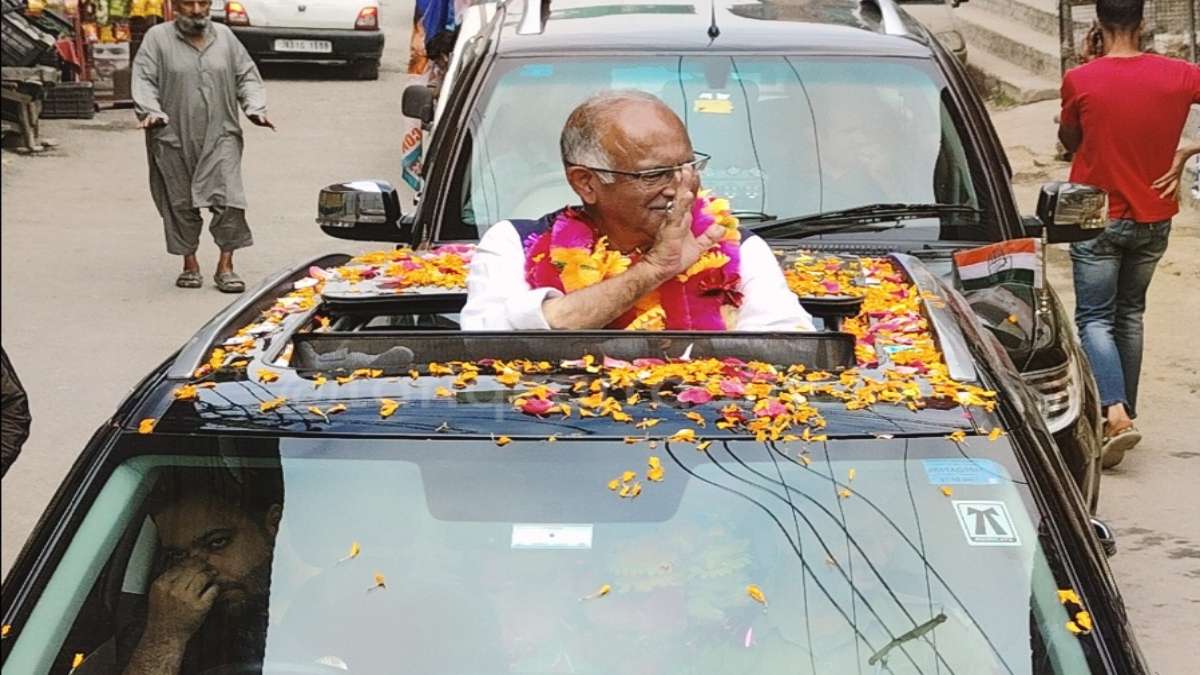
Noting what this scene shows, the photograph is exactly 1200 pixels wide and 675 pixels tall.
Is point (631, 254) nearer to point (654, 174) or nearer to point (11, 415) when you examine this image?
point (654, 174)

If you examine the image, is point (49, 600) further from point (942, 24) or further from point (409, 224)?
point (942, 24)

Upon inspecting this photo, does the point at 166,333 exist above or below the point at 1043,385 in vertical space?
below

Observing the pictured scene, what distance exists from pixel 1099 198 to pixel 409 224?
2.31 m

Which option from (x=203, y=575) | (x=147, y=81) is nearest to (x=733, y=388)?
(x=203, y=575)

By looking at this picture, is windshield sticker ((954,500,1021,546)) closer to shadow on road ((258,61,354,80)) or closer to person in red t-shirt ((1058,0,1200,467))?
person in red t-shirt ((1058,0,1200,467))

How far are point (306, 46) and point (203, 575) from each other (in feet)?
62.5

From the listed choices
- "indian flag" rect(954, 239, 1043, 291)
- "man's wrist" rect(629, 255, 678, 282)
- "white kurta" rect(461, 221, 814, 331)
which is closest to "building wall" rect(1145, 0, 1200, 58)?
"indian flag" rect(954, 239, 1043, 291)

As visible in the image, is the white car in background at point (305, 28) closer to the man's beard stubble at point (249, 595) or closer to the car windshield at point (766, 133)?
the car windshield at point (766, 133)

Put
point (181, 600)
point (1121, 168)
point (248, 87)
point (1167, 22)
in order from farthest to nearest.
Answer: point (1167, 22), point (248, 87), point (1121, 168), point (181, 600)

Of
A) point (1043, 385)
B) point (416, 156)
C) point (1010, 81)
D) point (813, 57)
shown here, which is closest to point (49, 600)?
point (1043, 385)

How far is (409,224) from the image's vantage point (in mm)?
6215

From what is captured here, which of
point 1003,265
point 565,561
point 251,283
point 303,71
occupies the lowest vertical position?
point 251,283

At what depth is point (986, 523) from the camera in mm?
2988

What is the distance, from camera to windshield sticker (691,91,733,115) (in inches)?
239
